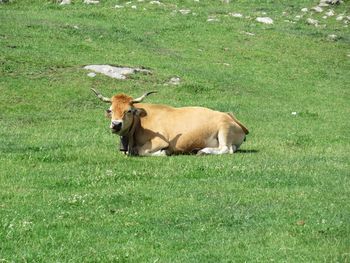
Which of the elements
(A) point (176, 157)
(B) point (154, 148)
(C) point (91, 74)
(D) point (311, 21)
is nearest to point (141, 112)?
(B) point (154, 148)

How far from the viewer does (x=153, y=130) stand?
1866 centimetres

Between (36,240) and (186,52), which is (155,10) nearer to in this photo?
(186,52)

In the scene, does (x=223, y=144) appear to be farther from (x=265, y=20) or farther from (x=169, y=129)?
(x=265, y=20)

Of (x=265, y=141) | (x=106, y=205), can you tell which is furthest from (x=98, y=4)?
(x=106, y=205)

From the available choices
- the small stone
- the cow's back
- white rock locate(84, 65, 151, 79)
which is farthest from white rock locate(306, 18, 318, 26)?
the cow's back

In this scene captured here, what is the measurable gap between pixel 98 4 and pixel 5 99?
21.3 meters

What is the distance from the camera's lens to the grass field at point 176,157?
10.8 meters

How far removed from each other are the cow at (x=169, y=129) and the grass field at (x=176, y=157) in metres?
0.55

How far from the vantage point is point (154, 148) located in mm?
18359

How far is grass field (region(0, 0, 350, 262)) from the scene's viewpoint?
35.4 feet

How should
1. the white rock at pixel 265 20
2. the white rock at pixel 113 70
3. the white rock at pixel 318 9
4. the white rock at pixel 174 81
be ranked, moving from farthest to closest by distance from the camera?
the white rock at pixel 318 9
the white rock at pixel 265 20
the white rock at pixel 174 81
the white rock at pixel 113 70

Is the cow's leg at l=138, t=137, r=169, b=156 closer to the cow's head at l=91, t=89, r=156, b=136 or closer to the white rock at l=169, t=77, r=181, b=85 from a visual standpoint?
the cow's head at l=91, t=89, r=156, b=136

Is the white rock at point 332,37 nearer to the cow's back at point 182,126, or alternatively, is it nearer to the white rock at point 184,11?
the white rock at point 184,11

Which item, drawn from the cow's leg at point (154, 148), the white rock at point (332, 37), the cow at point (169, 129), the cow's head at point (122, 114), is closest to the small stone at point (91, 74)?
the cow at point (169, 129)
